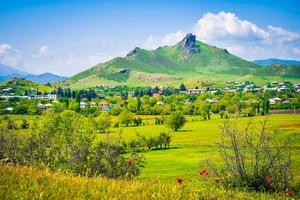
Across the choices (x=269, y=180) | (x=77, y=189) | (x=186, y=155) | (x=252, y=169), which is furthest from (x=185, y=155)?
(x=77, y=189)

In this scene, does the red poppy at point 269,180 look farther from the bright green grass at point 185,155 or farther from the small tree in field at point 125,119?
the small tree in field at point 125,119

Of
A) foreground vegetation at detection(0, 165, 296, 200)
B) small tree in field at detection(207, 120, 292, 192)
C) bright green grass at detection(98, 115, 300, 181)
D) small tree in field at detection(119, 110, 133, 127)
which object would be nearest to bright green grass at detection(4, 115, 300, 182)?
bright green grass at detection(98, 115, 300, 181)

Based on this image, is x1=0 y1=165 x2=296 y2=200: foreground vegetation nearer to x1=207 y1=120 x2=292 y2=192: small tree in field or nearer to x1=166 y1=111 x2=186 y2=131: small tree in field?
x1=207 y1=120 x2=292 y2=192: small tree in field

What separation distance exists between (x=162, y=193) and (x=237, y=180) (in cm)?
498

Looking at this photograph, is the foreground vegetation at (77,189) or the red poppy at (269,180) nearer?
the foreground vegetation at (77,189)

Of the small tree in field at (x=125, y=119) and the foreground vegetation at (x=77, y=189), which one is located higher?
the foreground vegetation at (x=77, y=189)

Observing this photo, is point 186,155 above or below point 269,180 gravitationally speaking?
below

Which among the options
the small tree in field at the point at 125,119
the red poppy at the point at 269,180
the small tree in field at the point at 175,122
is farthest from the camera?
the small tree in field at the point at 125,119

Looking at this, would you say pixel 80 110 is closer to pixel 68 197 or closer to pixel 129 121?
pixel 129 121

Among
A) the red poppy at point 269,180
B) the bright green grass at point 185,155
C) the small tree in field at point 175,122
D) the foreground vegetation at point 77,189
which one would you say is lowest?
the bright green grass at point 185,155

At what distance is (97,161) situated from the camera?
21219mm

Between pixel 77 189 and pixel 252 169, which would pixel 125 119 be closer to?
pixel 252 169

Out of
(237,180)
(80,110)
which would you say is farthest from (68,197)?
(80,110)

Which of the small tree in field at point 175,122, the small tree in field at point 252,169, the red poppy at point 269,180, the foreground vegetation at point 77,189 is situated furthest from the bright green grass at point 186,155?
the foreground vegetation at point 77,189
